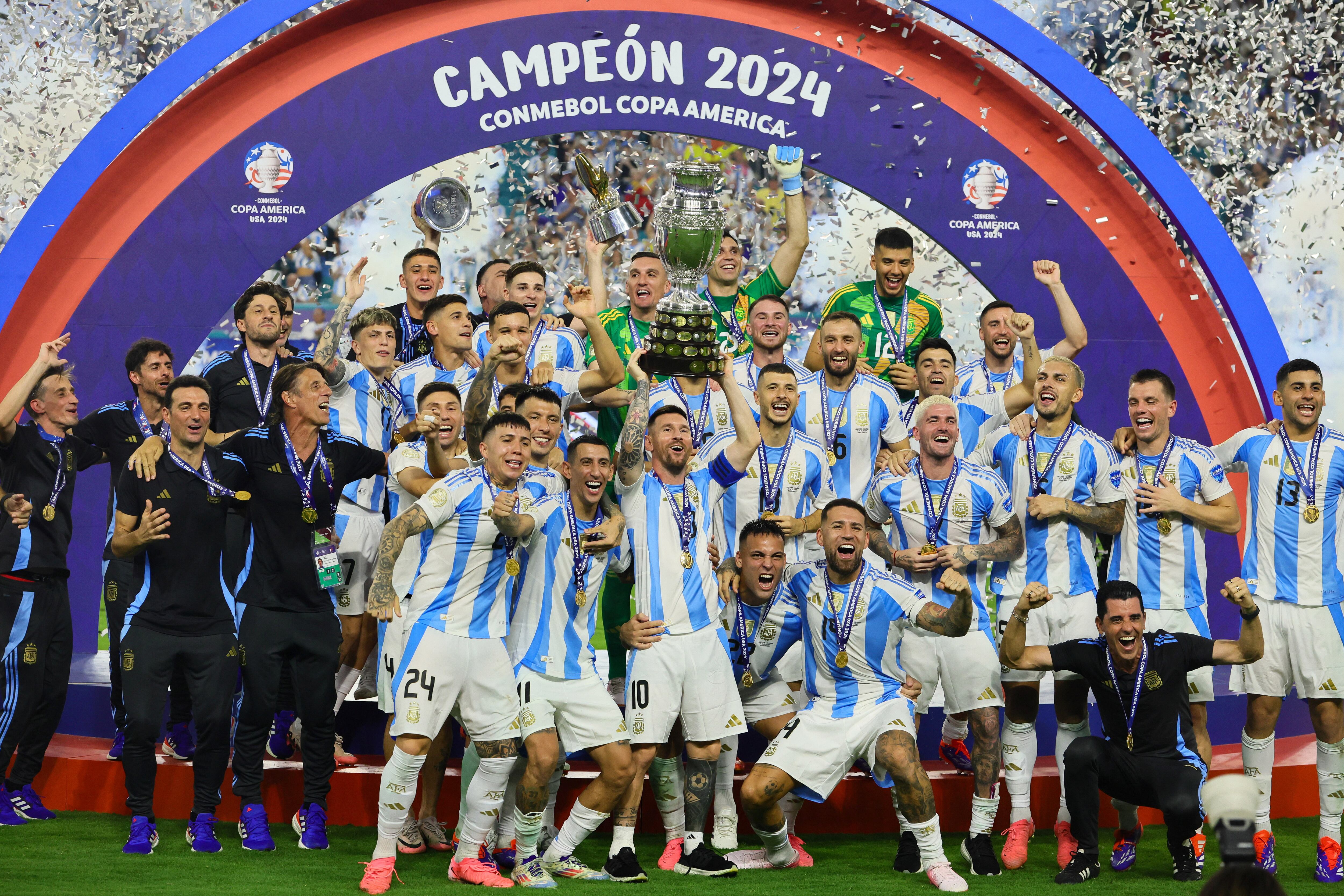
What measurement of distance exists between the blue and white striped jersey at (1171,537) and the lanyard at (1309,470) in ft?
0.99

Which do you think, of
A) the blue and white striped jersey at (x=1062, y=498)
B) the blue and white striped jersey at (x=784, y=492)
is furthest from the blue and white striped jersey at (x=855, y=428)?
the blue and white striped jersey at (x=1062, y=498)

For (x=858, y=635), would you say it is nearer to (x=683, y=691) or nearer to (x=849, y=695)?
(x=849, y=695)

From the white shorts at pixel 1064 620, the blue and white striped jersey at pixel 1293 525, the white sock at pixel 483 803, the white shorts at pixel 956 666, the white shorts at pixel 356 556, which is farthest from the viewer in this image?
the white shorts at pixel 356 556

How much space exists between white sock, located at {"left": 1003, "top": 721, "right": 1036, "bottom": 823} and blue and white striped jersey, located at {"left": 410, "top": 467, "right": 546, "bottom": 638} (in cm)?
233

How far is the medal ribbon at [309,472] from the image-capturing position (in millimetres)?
6203

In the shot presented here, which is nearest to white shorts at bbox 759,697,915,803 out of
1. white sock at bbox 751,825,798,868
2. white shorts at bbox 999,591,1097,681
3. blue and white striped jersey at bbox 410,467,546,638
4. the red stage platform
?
white sock at bbox 751,825,798,868

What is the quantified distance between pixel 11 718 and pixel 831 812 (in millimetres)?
3803

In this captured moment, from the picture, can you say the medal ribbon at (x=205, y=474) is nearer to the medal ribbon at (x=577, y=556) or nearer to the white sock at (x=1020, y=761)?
the medal ribbon at (x=577, y=556)

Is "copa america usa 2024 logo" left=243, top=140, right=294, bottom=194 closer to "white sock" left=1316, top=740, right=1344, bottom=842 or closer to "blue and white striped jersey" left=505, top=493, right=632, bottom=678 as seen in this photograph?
"blue and white striped jersey" left=505, top=493, right=632, bottom=678

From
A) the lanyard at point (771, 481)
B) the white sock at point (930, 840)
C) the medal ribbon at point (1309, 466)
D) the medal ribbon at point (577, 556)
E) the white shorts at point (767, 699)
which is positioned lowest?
the white sock at point (930, 840)

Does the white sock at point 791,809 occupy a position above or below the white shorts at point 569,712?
below

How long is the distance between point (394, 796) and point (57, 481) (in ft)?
8.20

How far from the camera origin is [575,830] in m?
5.97

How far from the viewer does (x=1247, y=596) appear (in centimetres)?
567
